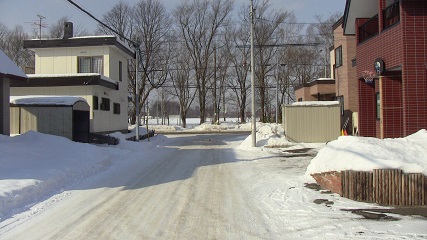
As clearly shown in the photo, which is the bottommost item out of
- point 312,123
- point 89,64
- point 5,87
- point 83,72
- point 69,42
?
A: point 312,123

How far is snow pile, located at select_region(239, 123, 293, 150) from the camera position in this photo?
21.2 metres

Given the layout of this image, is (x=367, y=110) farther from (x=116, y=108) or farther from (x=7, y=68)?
(x=116, y=108)

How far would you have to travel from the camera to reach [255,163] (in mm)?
14500

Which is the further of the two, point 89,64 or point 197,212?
point 89,64

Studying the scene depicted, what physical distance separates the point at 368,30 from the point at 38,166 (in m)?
13.0

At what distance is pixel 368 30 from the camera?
15.7 m

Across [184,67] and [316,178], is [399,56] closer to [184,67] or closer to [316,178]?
[316,178]

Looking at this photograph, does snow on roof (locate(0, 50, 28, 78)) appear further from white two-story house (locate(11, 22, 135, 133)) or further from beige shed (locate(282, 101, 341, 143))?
beige shed (locate(282, 101, 341, 143))

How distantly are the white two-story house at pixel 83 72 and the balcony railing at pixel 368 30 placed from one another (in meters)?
13.4

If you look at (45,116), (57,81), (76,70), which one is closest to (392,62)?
(45,116)

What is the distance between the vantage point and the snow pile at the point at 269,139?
21156mm

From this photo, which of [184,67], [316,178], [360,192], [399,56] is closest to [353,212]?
[360,192]

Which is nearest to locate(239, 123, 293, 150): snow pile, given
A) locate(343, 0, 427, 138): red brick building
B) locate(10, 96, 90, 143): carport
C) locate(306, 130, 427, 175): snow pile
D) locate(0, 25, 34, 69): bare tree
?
locate(343, 0, 427, 138): red brick building

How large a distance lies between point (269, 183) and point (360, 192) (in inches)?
110
